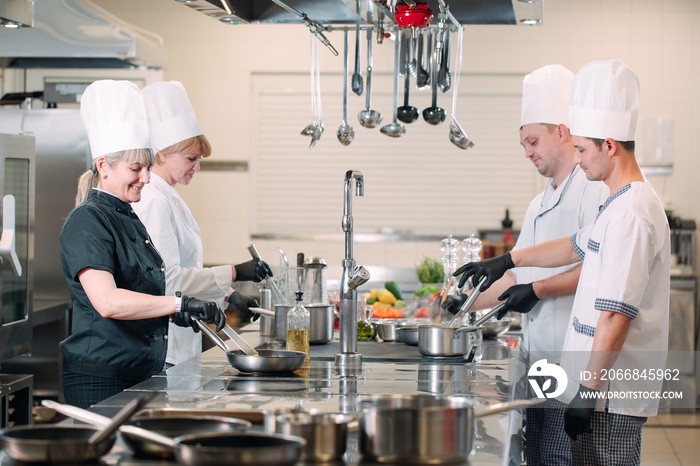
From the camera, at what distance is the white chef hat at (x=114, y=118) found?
239cm

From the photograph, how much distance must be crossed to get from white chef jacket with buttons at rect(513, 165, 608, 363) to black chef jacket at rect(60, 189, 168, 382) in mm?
1344

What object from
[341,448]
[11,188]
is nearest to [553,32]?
[11,188]

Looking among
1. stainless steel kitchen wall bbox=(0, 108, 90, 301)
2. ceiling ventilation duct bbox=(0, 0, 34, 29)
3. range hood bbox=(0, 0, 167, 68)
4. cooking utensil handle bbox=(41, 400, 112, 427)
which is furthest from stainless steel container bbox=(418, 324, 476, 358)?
range hood bbox=(0, 0, 167, 68)

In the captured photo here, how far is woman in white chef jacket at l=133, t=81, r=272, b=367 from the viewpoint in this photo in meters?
2.94

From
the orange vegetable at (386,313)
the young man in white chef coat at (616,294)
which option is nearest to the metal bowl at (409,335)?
the orange vegetable at (386,313)

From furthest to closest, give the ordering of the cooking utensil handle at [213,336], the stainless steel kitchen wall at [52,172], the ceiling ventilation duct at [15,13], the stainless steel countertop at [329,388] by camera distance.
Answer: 1. the stainless steel kitchen wall at [52,172]
2. the ceiling ventilation duct at [15,13]
3. the cooking utensil handle at [213,336]
4. the stainless steel countertop at [329,388]

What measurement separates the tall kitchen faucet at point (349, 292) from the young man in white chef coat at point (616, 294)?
0.63 metres

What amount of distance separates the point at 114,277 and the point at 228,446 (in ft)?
3.79

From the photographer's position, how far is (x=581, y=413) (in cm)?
212

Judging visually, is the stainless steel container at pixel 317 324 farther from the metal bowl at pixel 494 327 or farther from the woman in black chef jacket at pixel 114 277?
the metal bowl at pixel 494 327

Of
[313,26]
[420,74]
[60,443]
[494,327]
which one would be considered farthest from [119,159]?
[494,327]

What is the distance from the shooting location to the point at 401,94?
263 inches

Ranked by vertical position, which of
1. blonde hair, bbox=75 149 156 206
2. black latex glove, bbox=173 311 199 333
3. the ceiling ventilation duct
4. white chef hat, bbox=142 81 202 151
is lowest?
black latex glove, bbox=173 311 199 333

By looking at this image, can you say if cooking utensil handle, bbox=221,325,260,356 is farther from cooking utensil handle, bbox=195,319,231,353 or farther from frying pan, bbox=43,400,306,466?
frying pan, bbox=43,400,306,466
